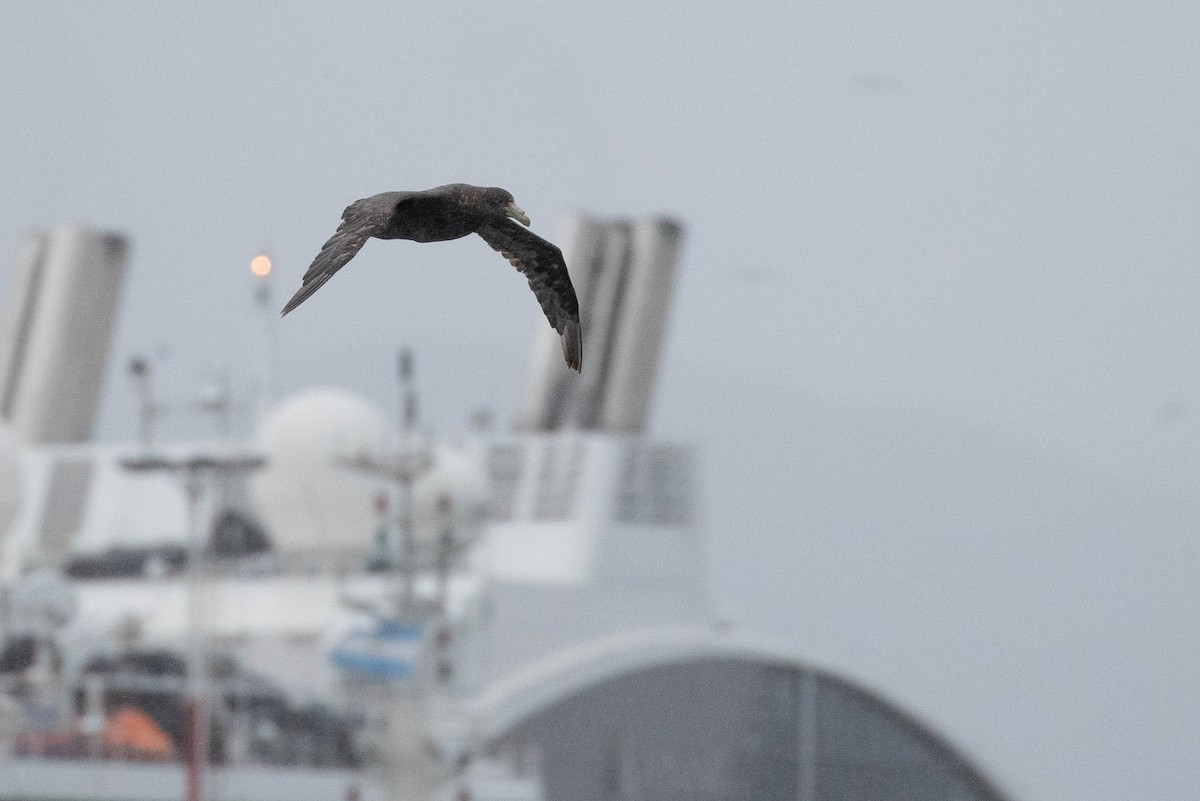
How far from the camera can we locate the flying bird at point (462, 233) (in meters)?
13.8

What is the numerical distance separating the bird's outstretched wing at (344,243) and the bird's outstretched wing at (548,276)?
1256 millimetres

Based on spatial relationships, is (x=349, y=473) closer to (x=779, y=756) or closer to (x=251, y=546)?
(x=251, y=546)

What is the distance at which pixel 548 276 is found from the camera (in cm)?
1577

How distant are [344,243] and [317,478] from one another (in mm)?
44605

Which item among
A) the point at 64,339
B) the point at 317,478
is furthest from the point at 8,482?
the point at 64,339

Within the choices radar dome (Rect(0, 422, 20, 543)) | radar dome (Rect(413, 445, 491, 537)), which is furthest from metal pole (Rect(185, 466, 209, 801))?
radar dome (Rect(0, 422, 20, 543))

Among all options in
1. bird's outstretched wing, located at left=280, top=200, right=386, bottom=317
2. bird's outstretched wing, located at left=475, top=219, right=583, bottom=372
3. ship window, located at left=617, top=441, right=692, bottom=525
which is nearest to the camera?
bird's outstretched wing, located at left=280, top=200, right=386, bottom=317

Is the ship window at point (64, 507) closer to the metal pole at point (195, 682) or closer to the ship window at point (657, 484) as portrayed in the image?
the ship window at point (657, 484)

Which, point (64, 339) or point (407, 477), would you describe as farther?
point (64, 339)

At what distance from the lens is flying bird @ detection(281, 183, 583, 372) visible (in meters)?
13.8

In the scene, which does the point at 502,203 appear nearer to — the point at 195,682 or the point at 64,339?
the point at 195,682

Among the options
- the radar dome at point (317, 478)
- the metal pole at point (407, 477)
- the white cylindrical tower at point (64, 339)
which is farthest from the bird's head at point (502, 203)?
the white cylindrical tower at point (64, 339)

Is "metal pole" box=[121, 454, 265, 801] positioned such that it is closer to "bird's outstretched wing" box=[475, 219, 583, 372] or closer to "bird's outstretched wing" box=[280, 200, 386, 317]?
"bird's outstretched wing" box=[475, 219, 583, 372]

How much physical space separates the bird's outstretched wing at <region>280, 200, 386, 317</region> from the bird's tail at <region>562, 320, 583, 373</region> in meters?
1.90
